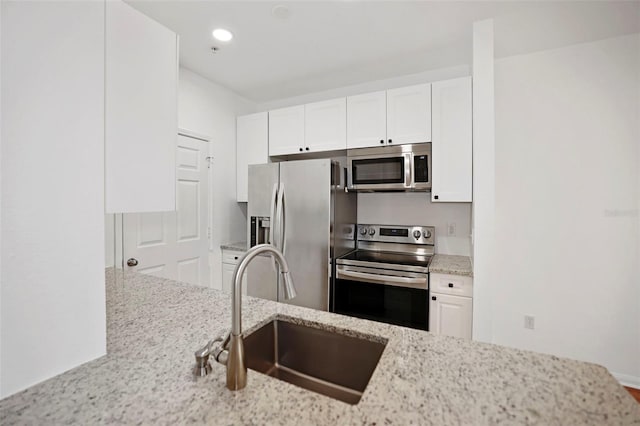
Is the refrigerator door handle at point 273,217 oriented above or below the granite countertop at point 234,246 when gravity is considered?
above

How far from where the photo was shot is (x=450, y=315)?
224 cm

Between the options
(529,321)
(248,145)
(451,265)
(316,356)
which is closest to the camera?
(316,356)

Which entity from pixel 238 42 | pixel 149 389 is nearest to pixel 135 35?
pixel 149 389

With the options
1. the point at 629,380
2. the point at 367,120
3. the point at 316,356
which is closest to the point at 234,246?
the point at 367,120

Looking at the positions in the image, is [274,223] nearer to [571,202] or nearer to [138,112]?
[138,112]

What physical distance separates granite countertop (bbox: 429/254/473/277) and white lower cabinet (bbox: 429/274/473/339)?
52 millimetres

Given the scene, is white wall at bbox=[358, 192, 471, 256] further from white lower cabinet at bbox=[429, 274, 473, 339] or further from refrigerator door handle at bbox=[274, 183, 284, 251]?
refrigerator door handle at bbox=[274, 183, 284, 251]

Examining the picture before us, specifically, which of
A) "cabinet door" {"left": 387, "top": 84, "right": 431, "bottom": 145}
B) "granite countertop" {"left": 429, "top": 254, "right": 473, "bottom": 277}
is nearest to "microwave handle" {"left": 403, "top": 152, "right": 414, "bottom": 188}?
"cabinet door" {"left": 387, "top": 84, "right": 431, "bottom": 145}

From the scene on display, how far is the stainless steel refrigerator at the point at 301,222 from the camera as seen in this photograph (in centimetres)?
260

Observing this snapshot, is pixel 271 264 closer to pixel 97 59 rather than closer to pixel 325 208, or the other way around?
pixel 325 208

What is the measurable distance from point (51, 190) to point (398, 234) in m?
2.71

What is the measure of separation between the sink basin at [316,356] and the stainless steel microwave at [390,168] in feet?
5.82

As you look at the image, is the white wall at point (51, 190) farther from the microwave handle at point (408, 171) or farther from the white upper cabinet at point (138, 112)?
the microwave handle at point (408, 171)

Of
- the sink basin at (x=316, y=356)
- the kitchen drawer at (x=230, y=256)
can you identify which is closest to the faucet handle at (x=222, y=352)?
the sink basin at (x=316, y=356)
